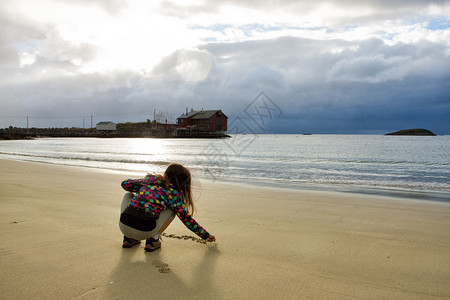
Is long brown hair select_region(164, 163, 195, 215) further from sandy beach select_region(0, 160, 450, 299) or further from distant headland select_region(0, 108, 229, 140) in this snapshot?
distant headland select_region(0, 108, 229, 140)

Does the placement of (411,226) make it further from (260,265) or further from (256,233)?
(260,265)

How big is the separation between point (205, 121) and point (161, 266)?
342 feet

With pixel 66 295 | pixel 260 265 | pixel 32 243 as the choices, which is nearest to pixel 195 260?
pixel 260 265

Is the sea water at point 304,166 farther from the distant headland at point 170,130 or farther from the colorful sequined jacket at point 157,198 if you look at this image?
the distant headland at point 170,130

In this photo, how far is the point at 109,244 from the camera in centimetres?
435

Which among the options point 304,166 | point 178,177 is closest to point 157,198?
point 178,177

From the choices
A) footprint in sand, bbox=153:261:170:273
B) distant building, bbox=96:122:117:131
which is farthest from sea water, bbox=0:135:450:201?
distant building, bbox=96:122:117:131

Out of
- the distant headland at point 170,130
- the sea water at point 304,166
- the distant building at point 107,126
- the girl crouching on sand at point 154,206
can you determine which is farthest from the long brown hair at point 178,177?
the distant building at point 107,126

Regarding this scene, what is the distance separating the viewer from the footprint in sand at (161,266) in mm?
3467

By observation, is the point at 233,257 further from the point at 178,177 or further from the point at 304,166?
the point at 304,166

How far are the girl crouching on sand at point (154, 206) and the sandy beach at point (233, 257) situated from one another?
11.0 inches

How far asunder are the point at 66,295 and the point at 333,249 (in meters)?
3.42

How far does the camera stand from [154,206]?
154 inches

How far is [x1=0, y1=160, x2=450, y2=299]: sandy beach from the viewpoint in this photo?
120 inches
